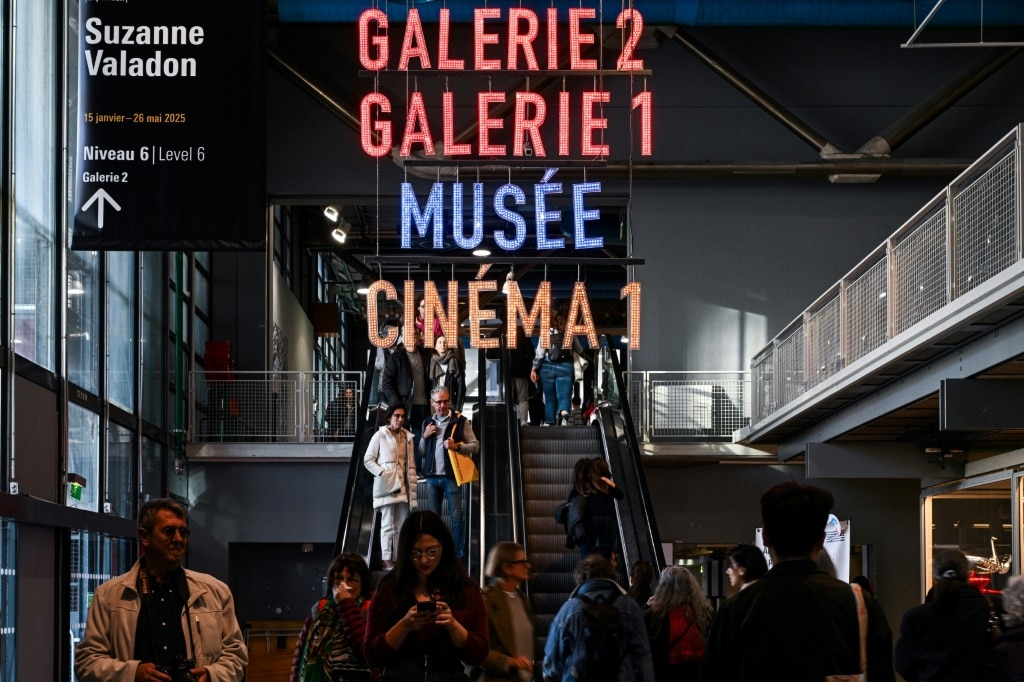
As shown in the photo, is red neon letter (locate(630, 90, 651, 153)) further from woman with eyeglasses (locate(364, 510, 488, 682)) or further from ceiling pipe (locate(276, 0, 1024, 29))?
woman with eyeglasses (locate(364, 510, 488, 682))

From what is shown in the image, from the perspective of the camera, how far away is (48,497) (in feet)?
48.1

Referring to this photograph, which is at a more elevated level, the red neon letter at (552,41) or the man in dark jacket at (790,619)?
the red neon letter at (552,41)

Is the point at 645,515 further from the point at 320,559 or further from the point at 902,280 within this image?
the point at 320,559

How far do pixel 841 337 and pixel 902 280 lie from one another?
2.31 m

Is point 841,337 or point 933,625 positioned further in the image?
point 841,337

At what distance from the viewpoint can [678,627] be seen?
859cm

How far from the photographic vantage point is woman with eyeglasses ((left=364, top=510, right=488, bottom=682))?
5.62 metres

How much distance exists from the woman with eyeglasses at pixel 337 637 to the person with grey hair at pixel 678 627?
81.1 inches

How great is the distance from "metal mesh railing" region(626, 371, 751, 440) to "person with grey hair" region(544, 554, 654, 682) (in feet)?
47.2

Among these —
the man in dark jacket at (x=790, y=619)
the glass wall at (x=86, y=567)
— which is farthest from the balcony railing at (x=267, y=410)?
the man in dark jacket at (x=790, y=619)

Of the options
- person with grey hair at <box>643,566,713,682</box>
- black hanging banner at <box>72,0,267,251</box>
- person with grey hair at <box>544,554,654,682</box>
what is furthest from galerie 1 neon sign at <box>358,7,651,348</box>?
person with grey hair at <box>544,554,654,682</box>

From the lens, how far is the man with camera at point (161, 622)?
17.4ft

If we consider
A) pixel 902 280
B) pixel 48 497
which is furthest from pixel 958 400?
pixel 48 497

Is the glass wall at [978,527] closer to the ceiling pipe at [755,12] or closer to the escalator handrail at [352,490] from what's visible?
the escalator handrail at [352,490]
